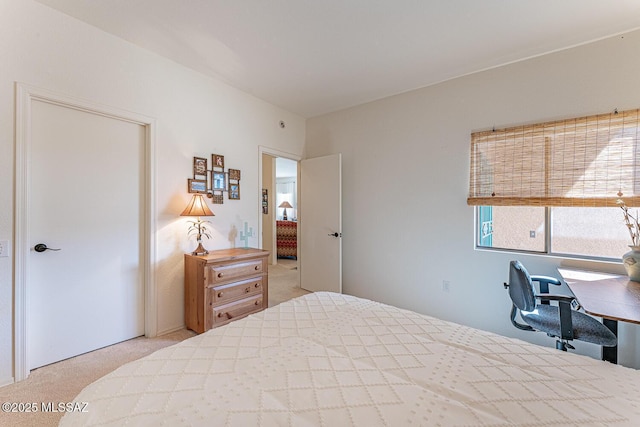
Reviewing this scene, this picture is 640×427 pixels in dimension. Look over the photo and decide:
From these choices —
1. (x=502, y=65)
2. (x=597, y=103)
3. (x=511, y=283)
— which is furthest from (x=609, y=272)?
(x=502, y=65)

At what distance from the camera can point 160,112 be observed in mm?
2615

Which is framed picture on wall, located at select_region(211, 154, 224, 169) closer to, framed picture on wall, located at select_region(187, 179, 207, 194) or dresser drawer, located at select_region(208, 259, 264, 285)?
framed picture on wall, located at select_region(187, 179, 207, 194)

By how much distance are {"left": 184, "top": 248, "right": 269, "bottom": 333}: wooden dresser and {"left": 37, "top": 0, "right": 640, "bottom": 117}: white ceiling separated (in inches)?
75.5

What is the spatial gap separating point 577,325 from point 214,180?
329 cm

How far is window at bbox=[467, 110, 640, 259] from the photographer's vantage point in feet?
7.07

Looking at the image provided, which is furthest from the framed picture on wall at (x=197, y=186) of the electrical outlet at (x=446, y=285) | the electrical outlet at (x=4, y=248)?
the electrical outlet at (x=446, y=285)

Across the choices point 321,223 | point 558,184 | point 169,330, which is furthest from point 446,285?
point 169,330

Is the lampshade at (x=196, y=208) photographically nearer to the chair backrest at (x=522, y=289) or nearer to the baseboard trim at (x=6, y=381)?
the baseboard trim at (x=6, y=381)

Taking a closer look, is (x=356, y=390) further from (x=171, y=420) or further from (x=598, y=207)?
(x=598, y=207)

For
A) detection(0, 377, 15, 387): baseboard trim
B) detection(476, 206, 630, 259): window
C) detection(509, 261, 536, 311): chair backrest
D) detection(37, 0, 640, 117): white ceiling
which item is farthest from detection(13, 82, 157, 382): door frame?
detection(476, 206, 630, 259): window

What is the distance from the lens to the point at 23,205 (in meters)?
1.91

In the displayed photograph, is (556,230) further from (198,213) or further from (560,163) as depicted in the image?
(198,213)

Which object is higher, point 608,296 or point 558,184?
point 558,184

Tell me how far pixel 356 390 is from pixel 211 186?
2.62 metres
